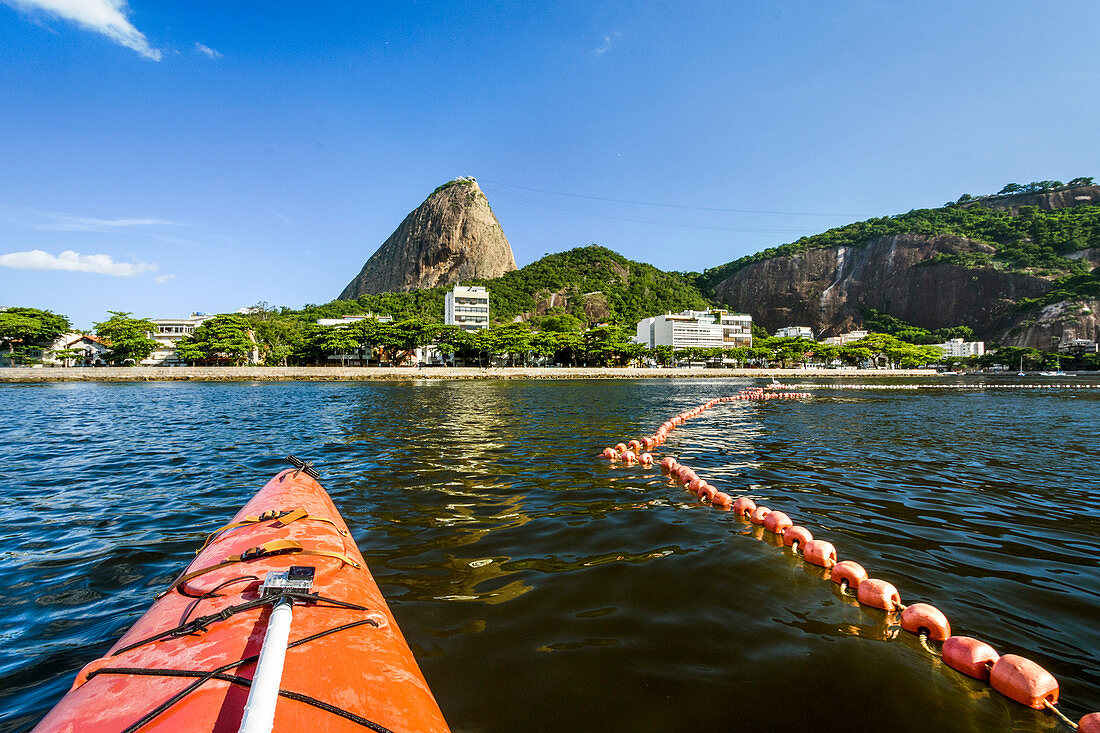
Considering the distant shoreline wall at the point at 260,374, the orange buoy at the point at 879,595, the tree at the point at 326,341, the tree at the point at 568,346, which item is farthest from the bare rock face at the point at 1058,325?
the orange buoy at the point at 879,595

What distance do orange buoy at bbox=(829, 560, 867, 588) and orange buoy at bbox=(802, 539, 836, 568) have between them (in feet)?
0.89

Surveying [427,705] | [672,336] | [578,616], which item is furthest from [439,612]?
[672,336]

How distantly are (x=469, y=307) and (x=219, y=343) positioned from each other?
47.6 m

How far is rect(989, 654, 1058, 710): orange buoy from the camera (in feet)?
9.27

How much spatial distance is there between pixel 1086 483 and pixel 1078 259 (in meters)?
150

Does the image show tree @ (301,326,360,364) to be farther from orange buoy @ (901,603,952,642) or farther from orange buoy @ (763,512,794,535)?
orange buoy @ (901,603,952,642)

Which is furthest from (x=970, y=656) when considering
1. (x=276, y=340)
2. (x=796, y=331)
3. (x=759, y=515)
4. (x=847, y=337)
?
(x=796, y=331)

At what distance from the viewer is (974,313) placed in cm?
11362

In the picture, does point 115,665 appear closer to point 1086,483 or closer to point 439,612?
point 439,612

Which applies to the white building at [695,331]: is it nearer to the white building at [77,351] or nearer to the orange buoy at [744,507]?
the white building at [77,351]

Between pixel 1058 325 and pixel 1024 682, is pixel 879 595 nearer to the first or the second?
pixel 1024 682

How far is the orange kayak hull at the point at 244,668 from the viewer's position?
1756mm

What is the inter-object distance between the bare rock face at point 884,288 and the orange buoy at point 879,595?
142 meters

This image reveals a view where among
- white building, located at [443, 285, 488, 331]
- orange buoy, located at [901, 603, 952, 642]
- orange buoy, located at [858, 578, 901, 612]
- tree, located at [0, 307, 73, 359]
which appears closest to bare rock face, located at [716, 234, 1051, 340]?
white building, located at [443, 285, 488, 331]
